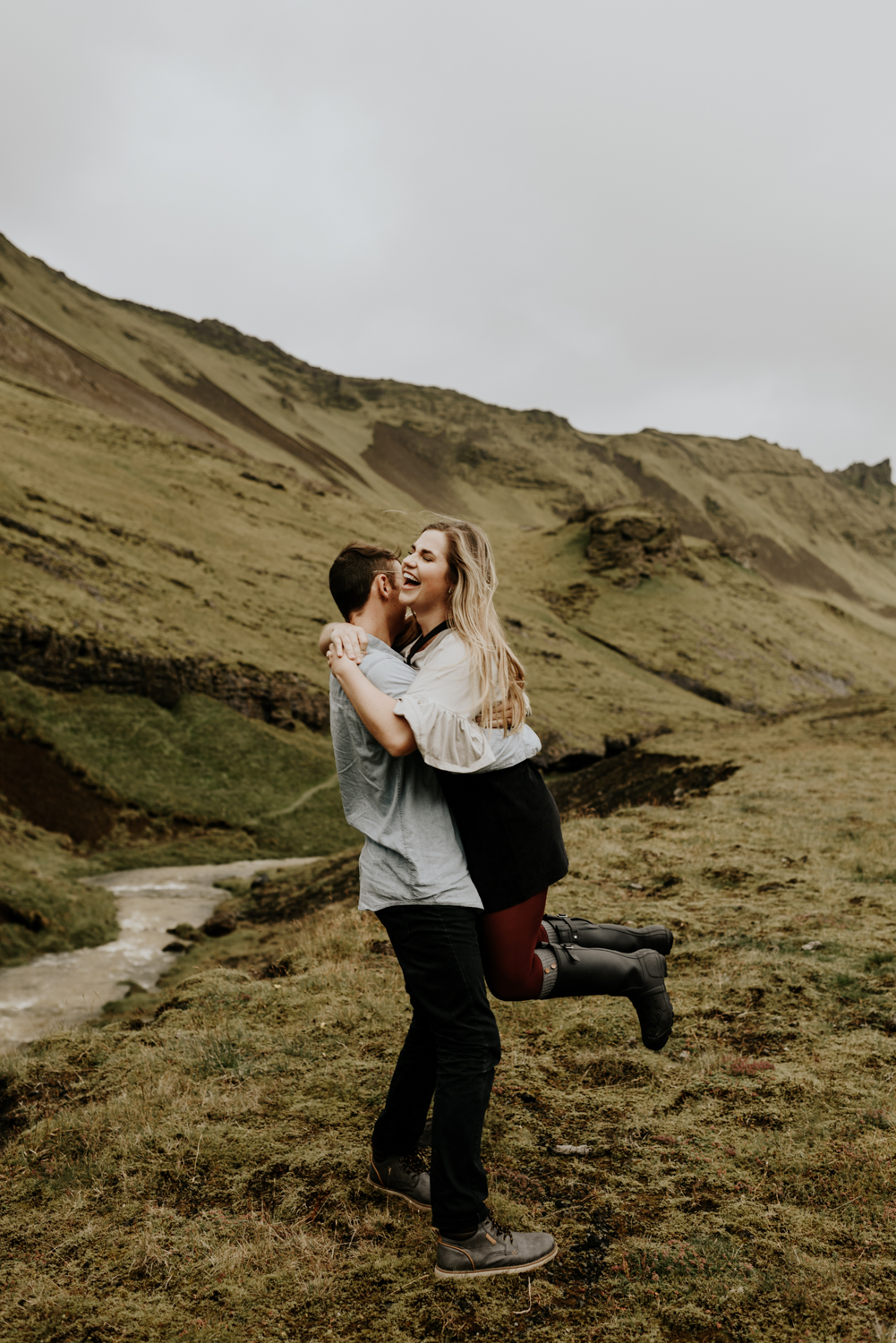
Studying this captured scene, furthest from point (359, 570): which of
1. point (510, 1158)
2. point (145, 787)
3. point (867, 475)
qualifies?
point (867, 475)

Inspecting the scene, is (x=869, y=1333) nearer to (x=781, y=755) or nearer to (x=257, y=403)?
(x=781, y=755)

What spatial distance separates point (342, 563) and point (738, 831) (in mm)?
10100

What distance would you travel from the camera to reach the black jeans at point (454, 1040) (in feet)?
11.1

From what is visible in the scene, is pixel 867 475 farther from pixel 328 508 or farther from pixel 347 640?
pixel 347 640

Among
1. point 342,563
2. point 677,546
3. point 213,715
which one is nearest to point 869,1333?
point 342,563

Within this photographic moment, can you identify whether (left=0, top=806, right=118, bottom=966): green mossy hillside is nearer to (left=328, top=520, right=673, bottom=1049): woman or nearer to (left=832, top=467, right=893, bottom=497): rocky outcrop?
(left=328, top=520, right=673, bottom=1049): woman

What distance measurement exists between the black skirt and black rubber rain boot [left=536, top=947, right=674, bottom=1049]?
61 centimetres

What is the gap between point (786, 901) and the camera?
8930 mm

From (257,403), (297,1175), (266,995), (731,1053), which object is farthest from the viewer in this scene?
(257,403)

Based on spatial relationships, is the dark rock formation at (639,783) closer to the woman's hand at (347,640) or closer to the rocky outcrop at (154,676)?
the woman's hand at (347,640)

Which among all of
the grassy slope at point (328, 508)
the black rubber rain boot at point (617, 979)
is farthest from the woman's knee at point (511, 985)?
the grassy slope at point (328, 508)

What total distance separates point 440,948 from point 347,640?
141 centimetres

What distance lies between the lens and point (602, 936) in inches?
172

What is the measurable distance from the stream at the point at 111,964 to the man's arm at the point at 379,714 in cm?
677
